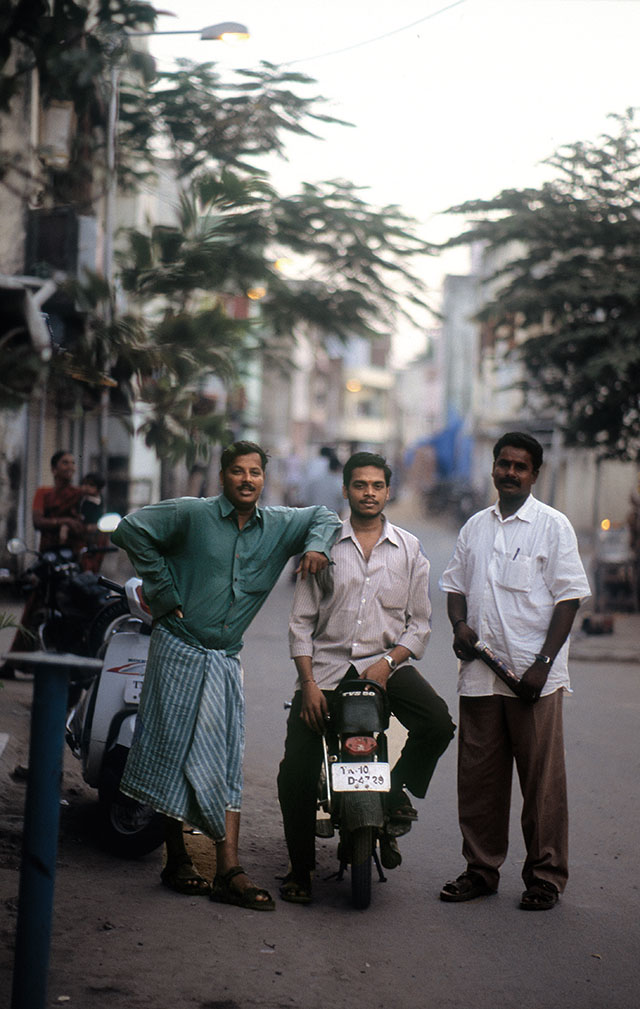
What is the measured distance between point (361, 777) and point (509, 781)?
26.8 inches

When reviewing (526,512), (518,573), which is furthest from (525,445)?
(518,573)

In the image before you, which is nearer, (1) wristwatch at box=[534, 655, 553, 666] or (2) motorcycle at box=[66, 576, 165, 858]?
(1) wristwatch at box=[534, 655, 553, 666]

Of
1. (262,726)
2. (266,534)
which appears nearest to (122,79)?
(266,534)

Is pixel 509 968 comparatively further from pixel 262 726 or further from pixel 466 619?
pixel 262 726

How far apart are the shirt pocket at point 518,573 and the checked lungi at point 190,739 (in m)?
1.10

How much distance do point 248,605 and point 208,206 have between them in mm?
1849

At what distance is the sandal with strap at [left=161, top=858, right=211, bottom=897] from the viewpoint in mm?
5109

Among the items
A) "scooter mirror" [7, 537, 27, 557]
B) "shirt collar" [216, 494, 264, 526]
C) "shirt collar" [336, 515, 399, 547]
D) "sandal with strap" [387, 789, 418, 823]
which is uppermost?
"shirt collar" [216, 494, 264, 526]

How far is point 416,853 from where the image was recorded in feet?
19.7

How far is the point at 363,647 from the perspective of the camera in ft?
16.7

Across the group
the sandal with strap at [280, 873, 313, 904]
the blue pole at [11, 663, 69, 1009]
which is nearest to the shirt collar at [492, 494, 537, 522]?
the sandal with strap at [280, 873, 313, 904]

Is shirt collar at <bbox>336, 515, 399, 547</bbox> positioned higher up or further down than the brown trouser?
higher up

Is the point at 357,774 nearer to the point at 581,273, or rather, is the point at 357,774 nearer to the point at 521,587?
the point at 521,587

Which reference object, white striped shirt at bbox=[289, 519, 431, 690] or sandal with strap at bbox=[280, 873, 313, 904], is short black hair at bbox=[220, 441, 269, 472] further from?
sandal with strap at bbox=[280, 873, 313, 904]
